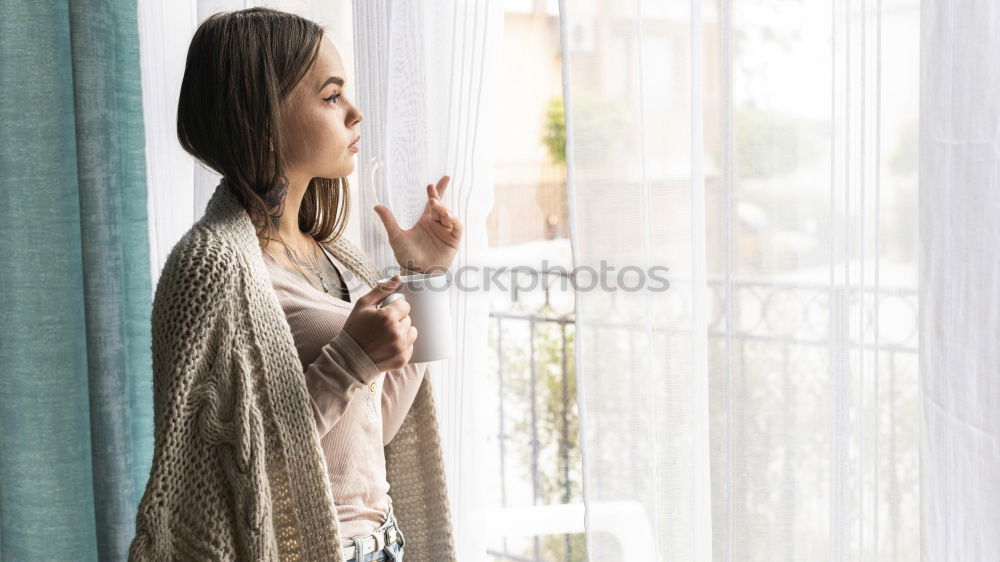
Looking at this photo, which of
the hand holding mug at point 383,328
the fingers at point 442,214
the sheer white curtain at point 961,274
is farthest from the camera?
the fingers at point 442,214

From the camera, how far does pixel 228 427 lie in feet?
3.05

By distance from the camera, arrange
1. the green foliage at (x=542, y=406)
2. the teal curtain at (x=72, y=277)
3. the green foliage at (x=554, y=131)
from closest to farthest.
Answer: the teal curtain at (x=72, y=277) < the green foliage at (x=554, y=131) < the green foliage at (x=542, y=406)

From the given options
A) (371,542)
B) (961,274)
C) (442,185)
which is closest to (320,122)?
(442,185)

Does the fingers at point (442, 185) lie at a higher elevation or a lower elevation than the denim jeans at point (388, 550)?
higher

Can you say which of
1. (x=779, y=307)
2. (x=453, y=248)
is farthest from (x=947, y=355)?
(x=453, y=248)

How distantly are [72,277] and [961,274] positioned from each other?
137cm

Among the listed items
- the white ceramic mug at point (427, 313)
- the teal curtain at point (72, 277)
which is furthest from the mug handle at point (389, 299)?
the teal curtain at point (72, 277)

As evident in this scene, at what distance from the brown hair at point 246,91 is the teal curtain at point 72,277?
0.50 meters

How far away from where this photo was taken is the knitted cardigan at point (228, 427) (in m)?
0.91

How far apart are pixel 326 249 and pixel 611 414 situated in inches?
17.6

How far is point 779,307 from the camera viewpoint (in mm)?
905

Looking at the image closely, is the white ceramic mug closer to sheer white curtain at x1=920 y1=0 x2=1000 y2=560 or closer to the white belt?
the white belt

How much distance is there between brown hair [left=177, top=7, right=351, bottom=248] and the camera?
977mm

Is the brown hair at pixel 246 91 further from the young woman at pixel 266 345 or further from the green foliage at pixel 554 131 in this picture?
the green foliage at pixel 554 131
